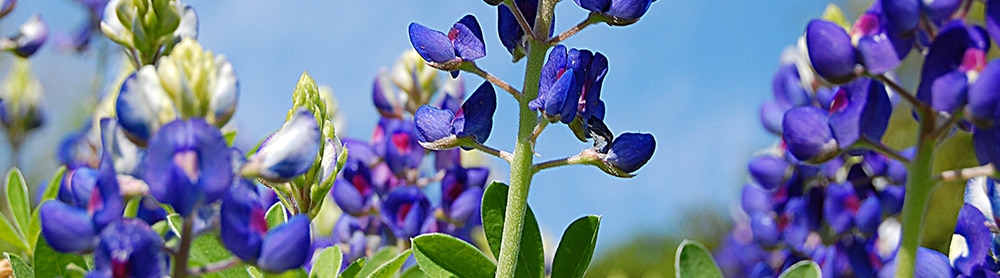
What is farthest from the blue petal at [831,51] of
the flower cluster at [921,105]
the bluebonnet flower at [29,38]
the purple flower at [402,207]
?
the bluebonnet flower at [29,38]

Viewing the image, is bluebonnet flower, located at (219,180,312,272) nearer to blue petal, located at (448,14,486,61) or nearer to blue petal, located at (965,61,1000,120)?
blue petal, located at (448,14,486,61)

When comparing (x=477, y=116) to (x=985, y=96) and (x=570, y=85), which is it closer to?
(x=570, y=85)

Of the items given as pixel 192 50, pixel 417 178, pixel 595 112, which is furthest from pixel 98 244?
pixel 417 178

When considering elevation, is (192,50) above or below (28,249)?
above

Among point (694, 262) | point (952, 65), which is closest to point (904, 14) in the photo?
point (952, 65)

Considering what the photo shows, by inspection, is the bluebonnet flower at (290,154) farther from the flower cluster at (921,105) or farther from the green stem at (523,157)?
the flower cluster at (921,105)

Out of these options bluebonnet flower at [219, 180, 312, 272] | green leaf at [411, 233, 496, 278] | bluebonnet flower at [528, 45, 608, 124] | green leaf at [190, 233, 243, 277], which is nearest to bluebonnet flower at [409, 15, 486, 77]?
bluebonnet flower at [528, 45, 608, 124]

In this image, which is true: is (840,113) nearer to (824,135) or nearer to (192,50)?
(824,135)
